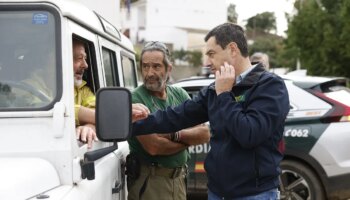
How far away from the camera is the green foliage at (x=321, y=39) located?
20.0 metres

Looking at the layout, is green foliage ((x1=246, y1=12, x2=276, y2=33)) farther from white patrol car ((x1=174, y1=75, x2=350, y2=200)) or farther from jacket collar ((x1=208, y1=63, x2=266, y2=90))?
jacket collar ((x1=208, y1=63, x2=266, y2=90))

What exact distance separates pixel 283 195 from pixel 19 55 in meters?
4.40

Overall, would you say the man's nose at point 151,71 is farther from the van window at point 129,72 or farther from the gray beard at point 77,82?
the van window at point 129,72

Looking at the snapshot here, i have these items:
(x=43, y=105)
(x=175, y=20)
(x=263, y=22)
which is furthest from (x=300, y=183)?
(x=263, y=22)

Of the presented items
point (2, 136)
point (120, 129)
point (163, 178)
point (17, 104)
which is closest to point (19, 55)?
point (17, 104)

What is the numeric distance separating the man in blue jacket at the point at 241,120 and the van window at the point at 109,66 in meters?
A: 0.85

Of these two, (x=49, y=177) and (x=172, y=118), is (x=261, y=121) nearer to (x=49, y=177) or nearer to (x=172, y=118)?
(x=172, y=118)

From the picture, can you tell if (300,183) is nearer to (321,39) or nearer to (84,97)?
(84,97)

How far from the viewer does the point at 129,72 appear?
5.07 metres

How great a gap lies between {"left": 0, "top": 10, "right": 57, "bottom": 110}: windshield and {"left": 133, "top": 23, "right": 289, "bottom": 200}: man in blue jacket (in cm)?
85

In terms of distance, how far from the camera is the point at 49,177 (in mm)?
2148

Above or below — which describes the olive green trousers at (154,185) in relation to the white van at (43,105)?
below

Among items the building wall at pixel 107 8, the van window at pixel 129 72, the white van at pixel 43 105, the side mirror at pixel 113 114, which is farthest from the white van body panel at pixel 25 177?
the van window at pixel 129 72

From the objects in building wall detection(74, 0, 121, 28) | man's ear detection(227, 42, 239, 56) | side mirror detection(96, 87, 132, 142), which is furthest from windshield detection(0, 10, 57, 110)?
building wall detection(74, 0, 121, 28)
